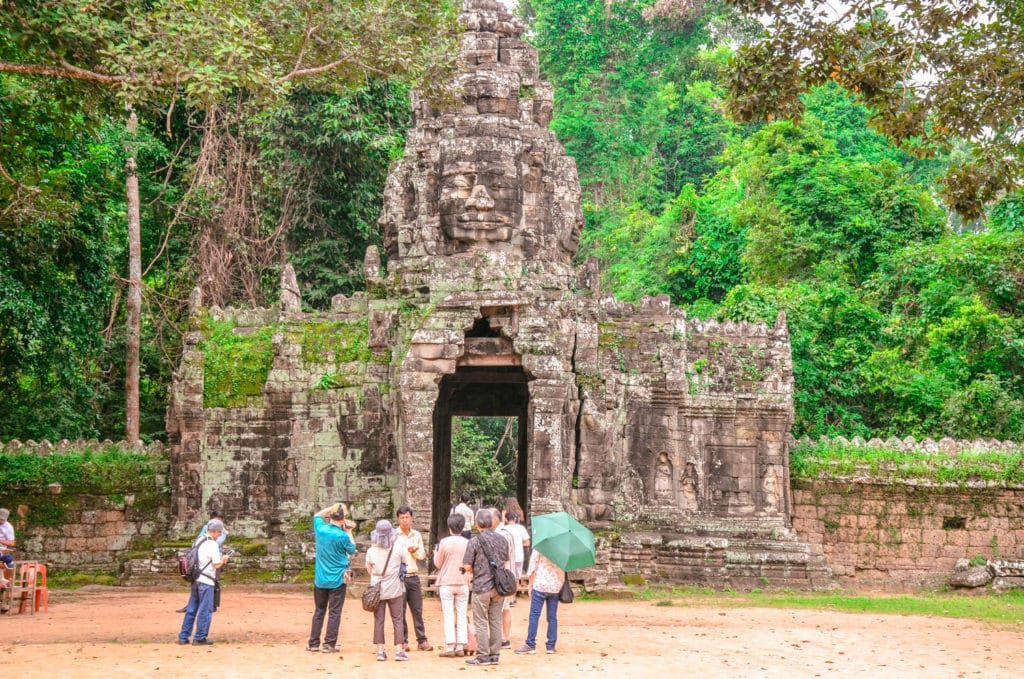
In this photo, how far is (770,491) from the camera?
20.7 metres

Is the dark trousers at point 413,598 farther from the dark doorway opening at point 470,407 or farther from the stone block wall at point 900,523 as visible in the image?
the stone block wall at point 900,523

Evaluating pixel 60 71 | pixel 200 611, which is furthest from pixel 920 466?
pixel 60 71

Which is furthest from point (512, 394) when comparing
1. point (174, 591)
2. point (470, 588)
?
point (470, 588)

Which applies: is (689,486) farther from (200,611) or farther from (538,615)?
(200,611)

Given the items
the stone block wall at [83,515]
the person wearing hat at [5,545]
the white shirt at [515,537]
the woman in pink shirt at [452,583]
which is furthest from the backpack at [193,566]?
the stone block wall at [83,515]

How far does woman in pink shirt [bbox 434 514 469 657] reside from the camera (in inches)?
476

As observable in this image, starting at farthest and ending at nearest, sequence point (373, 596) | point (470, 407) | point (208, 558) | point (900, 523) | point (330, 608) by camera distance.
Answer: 1. point (470, 407)
2. point (900, 523)
3. point (208, 558)
4. point (330, 608)
5. point (373, 596)

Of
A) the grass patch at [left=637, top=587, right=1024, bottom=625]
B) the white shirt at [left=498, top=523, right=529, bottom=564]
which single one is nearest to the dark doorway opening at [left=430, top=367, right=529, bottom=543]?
the grass patch at [left=637, top=587, right=1024, bottom=625]

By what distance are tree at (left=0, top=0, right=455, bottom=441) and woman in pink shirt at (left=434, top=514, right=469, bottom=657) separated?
572cm

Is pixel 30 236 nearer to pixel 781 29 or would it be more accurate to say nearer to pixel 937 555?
pixel 781 29

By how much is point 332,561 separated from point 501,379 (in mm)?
9333

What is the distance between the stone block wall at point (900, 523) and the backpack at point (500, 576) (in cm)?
1093

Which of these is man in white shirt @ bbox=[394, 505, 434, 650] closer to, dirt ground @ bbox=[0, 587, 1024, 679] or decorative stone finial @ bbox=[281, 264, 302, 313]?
dirt ground @ bbox=[0, 587, 1024, 679]

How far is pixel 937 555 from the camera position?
2147 centimetres
